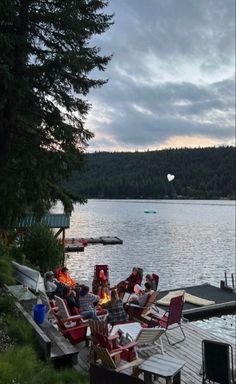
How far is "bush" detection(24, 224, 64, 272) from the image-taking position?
1916cm

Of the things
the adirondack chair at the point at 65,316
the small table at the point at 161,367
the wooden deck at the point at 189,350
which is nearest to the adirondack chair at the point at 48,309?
the adirondack chair at the point at 65,316

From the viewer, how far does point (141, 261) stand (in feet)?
129

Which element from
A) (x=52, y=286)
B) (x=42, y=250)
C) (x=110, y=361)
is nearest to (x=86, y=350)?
(x=110, y=361)

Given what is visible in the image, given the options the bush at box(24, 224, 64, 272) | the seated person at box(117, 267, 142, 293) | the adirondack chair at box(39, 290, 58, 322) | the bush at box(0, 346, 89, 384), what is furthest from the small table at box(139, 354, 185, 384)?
the bush at box(24, 224, 64, 272)

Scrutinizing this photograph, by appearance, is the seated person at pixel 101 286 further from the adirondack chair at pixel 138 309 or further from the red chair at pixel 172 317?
the red chair at pixel 172 317

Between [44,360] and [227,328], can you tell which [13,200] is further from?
[227,328]

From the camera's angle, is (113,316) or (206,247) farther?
(206,247)

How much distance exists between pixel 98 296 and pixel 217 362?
5159mm

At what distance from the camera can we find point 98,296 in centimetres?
1200

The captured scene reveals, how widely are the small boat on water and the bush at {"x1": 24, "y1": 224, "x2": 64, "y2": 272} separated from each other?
5398 mm

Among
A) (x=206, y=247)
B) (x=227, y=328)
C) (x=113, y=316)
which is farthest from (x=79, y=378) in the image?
(x=206, y=247)

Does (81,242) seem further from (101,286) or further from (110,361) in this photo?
(110,361)

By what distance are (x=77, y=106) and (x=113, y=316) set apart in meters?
6.73

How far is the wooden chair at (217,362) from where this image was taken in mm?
7262
